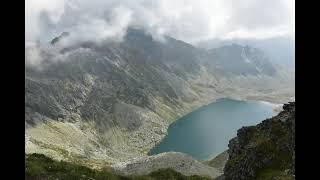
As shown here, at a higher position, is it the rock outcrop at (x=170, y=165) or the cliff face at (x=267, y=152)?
the rock outcrop at (x=170, y=165)

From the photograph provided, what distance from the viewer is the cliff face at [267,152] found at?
160ft

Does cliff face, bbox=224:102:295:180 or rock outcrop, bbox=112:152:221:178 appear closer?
cliff face, bbox=224:102:295:180

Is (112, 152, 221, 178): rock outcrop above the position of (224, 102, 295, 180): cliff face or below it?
above

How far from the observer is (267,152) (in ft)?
171

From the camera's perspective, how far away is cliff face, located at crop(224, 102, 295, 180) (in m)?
48.8

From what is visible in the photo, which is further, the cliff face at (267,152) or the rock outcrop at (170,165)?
the rock outcrop at (170,165)

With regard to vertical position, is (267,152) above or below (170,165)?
below

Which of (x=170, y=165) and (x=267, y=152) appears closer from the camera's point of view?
(x=267, y=152)

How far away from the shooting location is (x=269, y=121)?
59.6 meters
